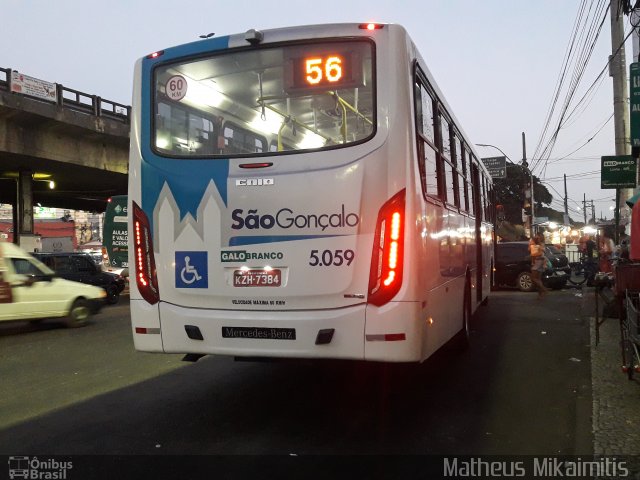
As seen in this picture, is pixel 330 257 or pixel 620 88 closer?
pixel 330 257

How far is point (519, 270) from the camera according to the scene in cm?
1875

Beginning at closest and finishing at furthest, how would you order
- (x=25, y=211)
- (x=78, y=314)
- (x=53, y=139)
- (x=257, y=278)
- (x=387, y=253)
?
1. (x=387, y=253)
2. (x=257, y=278)
3. (x=78, y=314)
4. (x=53, y=139)
5. (x=25, y=211)

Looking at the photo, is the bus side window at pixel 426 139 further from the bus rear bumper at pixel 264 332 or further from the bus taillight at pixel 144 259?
the bus taillight at pixel 144 259

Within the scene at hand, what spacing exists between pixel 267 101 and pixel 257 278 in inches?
60.9

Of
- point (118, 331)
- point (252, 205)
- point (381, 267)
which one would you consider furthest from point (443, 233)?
point (118, 331)

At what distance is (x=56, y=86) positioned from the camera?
21516 mm

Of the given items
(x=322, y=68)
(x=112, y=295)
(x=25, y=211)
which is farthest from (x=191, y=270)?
(x=25, y=211)

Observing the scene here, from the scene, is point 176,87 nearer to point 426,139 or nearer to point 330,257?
point 330,257

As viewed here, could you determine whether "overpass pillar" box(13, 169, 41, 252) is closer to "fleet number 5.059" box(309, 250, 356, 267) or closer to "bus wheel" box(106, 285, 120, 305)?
"bus wheel" box(106, 285, 120, 305)

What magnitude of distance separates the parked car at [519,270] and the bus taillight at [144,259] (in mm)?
15411

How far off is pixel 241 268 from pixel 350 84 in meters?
1.74

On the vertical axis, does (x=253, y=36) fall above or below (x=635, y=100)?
below

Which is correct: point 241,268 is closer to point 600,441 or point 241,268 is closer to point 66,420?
point 66,420

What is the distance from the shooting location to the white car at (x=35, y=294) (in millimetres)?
10586
